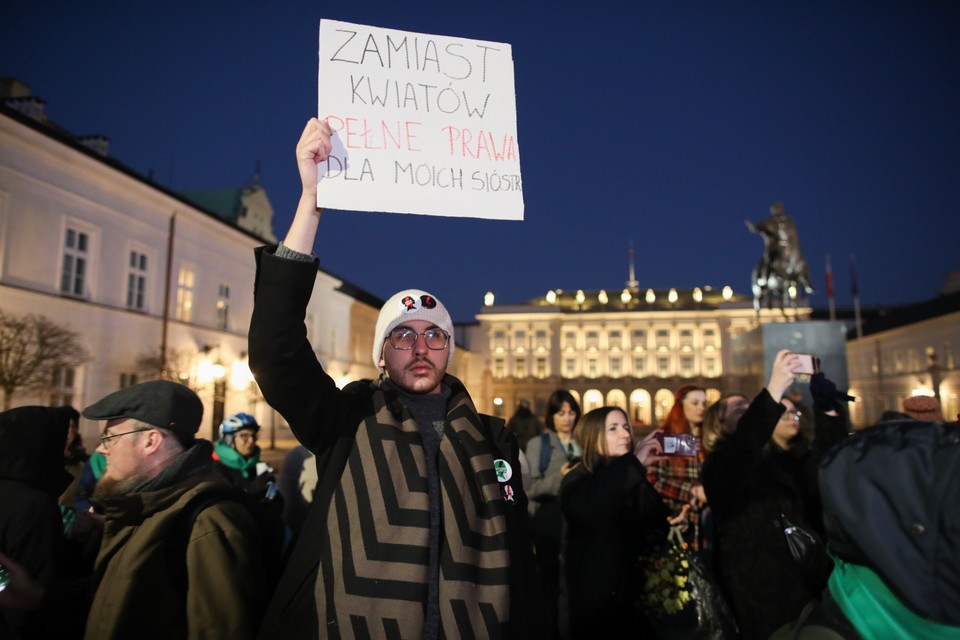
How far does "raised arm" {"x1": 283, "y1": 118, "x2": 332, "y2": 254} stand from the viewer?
5.95 ft

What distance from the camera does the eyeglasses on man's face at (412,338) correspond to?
6.76ft

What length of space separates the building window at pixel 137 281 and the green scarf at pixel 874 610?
22826 mm

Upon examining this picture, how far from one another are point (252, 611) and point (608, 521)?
1.96 m

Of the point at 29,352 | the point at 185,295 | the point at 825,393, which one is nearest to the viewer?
the point at 825,393

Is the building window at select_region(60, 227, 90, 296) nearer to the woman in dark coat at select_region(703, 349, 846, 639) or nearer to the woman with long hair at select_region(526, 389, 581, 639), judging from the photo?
the woman with long hair at select_region(526, 389, 581, 639)

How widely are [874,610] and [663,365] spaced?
277 ft

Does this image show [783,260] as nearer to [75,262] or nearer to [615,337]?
[75,262]

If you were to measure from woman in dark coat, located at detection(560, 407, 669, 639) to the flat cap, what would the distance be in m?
2.07

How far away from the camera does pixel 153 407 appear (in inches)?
83.7

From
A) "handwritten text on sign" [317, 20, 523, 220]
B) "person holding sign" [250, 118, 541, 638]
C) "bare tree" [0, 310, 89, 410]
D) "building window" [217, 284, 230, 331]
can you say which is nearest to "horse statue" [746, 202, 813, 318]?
"handwritten text on sign" [317, 20, 523, 220]

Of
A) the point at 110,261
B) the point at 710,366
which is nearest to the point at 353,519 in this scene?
the point at 110,261

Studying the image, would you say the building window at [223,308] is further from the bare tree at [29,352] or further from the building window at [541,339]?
the building window at [541,339]

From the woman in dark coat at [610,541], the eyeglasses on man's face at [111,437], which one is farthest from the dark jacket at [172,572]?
the woman in dark coat at [610,541]

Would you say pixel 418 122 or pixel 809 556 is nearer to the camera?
pixel 809 556
